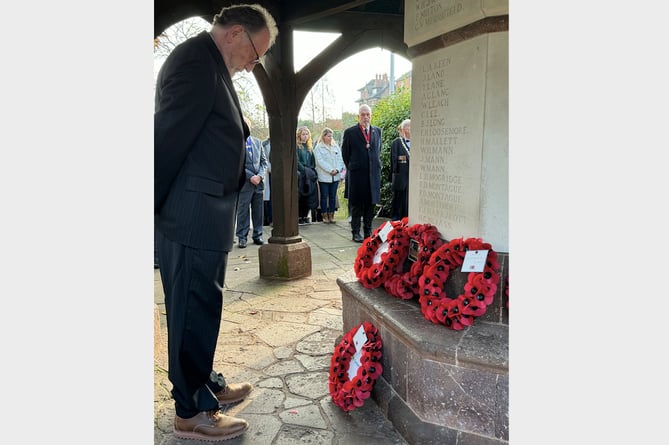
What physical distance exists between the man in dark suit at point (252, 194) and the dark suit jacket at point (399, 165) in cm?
193

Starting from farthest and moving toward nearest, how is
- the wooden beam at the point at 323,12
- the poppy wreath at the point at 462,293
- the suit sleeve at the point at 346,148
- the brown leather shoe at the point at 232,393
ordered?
the suit sleeve at the point at 346,148, the wooden beam at the point at 323,12, the brown leather shoe at the point at 232,393, the poppy wreath at the point at 462,293

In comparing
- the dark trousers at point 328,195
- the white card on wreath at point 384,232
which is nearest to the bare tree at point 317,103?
the dark trousers at point 328,195

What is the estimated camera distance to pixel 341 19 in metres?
5.03

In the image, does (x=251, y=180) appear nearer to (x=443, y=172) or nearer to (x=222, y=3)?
(x=222, y=3)

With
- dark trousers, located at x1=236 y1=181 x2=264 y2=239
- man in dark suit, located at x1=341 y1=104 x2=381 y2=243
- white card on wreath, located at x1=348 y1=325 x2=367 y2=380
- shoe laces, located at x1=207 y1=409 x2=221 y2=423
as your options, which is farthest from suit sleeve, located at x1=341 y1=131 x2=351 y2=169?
shoe laces, located at x1=207 y1=409 x2=221 y2=423

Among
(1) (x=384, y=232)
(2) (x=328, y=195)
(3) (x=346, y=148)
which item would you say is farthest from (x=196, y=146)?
(2) (x=328, y=195)

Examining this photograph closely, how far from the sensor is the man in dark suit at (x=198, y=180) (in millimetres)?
1947

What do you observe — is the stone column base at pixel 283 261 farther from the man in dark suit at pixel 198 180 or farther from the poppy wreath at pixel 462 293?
the man in dark suit at pixel 198 180

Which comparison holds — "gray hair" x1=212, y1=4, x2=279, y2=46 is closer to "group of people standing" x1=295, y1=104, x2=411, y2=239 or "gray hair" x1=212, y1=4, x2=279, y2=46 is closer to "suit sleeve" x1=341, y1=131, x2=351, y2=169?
"group of people standing" x1=295, y1=104, x2=411, y2=239

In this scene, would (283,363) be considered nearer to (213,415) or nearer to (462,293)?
(213,415)

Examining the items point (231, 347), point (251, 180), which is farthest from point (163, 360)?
point (251, 180)

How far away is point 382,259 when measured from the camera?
9.48ft

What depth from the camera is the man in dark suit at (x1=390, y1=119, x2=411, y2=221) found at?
7402 millimetres

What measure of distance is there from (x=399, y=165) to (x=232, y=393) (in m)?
5.38
